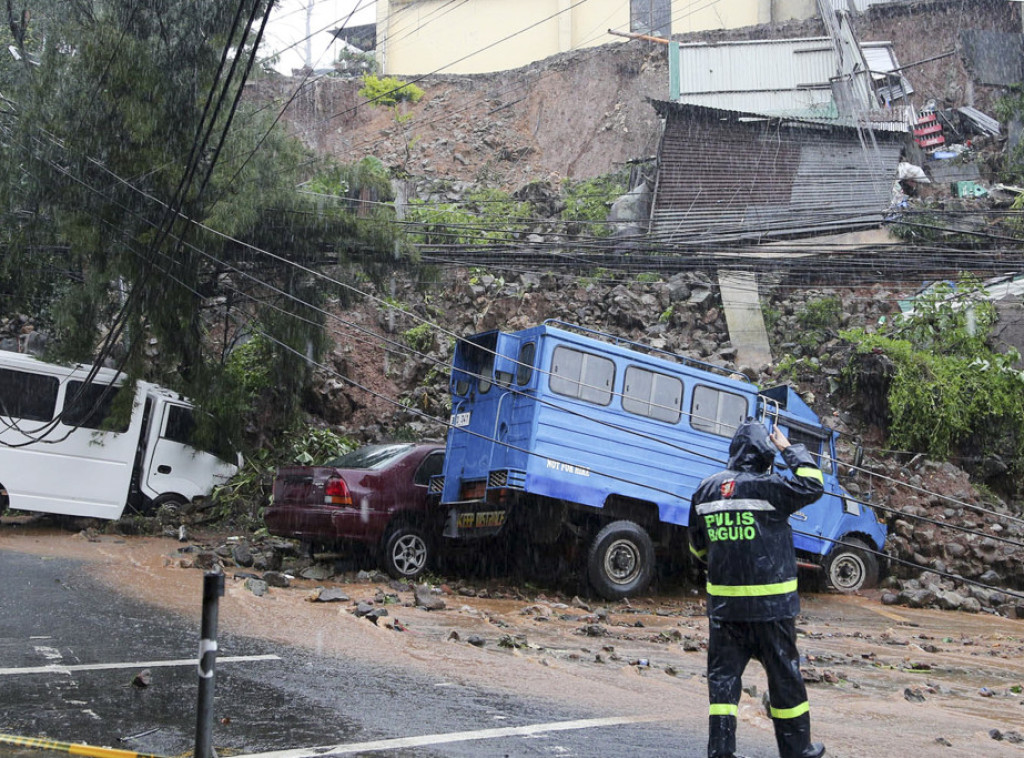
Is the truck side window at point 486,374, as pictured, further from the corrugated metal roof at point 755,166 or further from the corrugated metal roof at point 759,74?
the corrugated metal roof at point 759,74

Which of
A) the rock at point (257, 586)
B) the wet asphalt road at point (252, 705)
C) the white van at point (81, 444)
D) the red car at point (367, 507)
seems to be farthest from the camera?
the white van at point (81, 444)

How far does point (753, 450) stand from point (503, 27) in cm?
3228

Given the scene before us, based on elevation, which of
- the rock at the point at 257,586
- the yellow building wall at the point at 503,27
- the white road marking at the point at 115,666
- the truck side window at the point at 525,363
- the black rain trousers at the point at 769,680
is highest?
the yellow building wall at the point at 503,27

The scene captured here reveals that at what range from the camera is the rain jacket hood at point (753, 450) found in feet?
15.0

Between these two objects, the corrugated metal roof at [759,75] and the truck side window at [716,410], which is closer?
the truck side window at [716,410]

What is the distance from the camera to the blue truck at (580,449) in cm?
1004

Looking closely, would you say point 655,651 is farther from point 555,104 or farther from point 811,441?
point 555,104

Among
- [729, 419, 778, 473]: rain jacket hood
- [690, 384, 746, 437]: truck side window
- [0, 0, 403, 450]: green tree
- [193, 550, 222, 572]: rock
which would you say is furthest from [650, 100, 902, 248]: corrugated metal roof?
[729, 419, 778, 473]: rain jacket hood

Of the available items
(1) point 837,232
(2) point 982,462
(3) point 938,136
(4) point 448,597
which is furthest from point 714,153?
(4) point 448,597

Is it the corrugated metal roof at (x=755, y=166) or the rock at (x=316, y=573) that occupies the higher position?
the corrugated metal roof at (x=755, y=166)

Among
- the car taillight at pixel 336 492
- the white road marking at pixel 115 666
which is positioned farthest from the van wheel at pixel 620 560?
the white road marking at pixel 115 666

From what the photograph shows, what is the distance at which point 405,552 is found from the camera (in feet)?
35.0

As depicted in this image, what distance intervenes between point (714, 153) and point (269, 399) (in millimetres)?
12101

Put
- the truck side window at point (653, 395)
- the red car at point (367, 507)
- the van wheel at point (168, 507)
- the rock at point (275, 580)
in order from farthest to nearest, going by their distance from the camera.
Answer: the van wheel at point (168, 507), the truck side window at point (653, 395), the red car at point (367, 507), the rock at point (275, 580)
